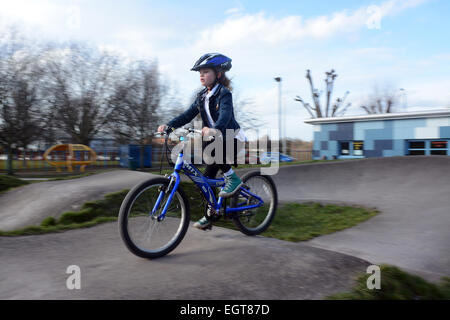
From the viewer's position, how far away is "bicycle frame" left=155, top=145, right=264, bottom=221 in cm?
334

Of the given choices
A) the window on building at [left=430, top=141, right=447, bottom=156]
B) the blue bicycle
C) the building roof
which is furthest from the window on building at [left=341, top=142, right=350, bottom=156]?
the blue bicycle

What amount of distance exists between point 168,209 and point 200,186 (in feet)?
1.74

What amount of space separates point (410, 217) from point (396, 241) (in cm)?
158

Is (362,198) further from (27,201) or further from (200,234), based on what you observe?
(27,201)

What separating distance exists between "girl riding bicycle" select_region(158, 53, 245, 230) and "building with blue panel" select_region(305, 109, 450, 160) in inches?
829

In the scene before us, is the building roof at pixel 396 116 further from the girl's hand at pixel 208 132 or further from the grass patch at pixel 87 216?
the girl's hand at pixel 208 132

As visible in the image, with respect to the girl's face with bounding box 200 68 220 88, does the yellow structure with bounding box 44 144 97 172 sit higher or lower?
lower

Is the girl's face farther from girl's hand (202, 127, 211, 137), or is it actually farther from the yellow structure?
the yellow structure

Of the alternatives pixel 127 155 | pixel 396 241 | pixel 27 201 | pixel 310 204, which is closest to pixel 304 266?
pixel 396 241

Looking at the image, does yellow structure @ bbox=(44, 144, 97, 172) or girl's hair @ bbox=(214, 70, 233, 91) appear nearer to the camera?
girl's hair @ bbox=(214, 70, 233, 91)

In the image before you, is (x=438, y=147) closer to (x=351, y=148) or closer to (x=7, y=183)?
(x=351, y=148)

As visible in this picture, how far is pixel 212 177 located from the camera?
4.01 metres

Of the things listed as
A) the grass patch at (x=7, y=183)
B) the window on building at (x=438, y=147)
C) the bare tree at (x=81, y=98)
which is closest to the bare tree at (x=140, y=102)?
the bare tree at (x=81, y=98)

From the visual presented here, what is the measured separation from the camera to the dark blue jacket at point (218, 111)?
3559 mm
